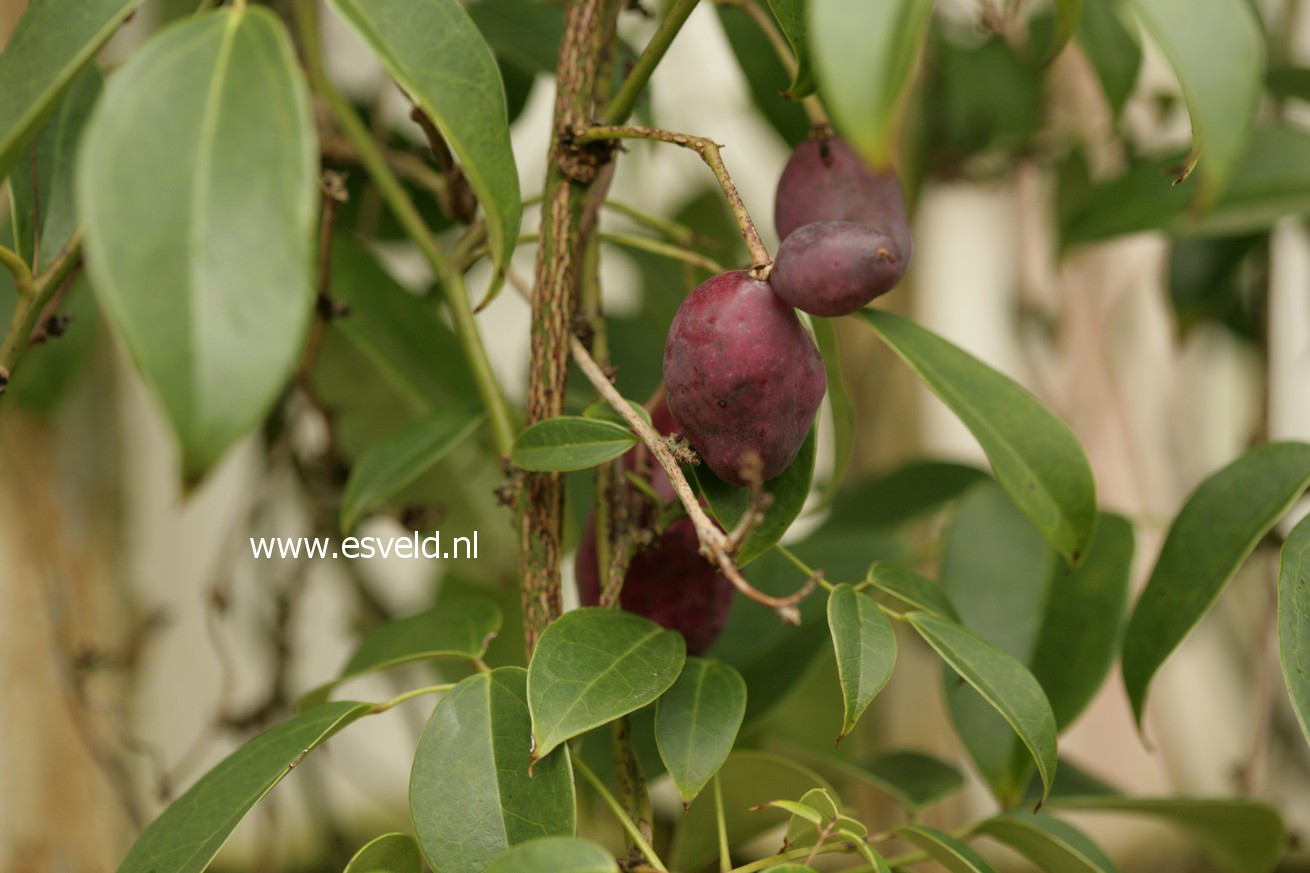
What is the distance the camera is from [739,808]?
49 cm

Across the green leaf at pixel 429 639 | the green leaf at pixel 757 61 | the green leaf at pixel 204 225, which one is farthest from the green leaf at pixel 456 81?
the green leaf at pixel 757 61

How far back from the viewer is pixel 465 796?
0.92 ft

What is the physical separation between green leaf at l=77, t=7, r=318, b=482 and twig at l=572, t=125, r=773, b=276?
97mm

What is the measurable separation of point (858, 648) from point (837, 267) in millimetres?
98

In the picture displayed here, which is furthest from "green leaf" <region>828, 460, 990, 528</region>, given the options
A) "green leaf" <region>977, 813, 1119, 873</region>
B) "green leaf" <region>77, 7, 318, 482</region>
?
"green leaf" <region>77, 7, 318, 482</region>

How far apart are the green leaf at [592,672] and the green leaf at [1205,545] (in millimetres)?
168

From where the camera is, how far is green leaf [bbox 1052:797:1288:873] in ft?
1.39

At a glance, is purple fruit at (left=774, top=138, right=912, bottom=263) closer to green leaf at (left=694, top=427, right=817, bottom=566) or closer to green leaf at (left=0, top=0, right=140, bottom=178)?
green leaf at (left=694, top=427, right=817, bottom=566)

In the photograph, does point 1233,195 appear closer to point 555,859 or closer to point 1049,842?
point 1049,842

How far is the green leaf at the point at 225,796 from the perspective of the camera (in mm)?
288

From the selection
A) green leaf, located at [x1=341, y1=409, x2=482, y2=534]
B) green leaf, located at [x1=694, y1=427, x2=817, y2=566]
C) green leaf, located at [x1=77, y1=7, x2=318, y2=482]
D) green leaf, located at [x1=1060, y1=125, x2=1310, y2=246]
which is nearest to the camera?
green leaf, located at [x1=77, y1=7, x2=318, y2=482]

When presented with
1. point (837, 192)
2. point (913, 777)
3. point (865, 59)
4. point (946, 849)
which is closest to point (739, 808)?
point (913, 777)

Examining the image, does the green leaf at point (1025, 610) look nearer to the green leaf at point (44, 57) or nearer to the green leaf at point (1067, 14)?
the green leaf at point (1067, 14)

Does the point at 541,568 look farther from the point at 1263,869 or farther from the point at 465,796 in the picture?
the point at 1263,869
